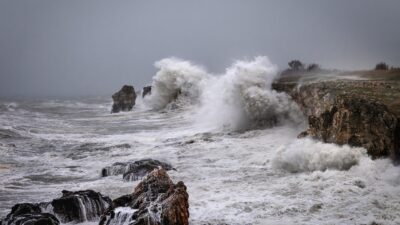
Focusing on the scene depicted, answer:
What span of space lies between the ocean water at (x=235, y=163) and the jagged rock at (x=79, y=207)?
4.32 ft

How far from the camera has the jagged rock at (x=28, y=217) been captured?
9305mm

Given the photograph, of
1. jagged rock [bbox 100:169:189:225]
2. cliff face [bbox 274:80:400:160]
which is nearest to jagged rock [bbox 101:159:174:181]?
jagged rock [bbox 100:169:189:225]

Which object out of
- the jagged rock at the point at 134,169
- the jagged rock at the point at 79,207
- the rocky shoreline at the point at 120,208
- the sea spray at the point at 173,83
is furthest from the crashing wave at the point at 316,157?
the sea spray at the point at 173,83

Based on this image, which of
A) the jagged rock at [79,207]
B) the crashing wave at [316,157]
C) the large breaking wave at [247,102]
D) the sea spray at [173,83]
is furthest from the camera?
the sea spray at [173,83]

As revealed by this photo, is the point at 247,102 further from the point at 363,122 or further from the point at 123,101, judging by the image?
the point at 123,101

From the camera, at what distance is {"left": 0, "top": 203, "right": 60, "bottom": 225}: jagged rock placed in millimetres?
9305

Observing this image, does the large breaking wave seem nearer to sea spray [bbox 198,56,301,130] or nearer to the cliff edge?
sea spray [bbox 198,56,301,130]

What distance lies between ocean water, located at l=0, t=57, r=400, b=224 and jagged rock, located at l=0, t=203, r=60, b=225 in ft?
3.35

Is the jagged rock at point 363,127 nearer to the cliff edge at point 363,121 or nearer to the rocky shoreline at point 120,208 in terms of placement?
the cliff edge at point 363,121

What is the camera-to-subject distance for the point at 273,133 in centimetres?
2061

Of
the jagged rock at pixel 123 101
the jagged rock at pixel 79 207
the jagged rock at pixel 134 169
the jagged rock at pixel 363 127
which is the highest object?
the jagged rock at pixel 123 101

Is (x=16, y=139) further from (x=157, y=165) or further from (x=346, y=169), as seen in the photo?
(x=346, y=169)

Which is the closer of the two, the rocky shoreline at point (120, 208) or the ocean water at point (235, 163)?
the rocky shoreline at point (120, 208)

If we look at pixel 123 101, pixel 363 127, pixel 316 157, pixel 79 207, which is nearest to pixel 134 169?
pixel 79 207
